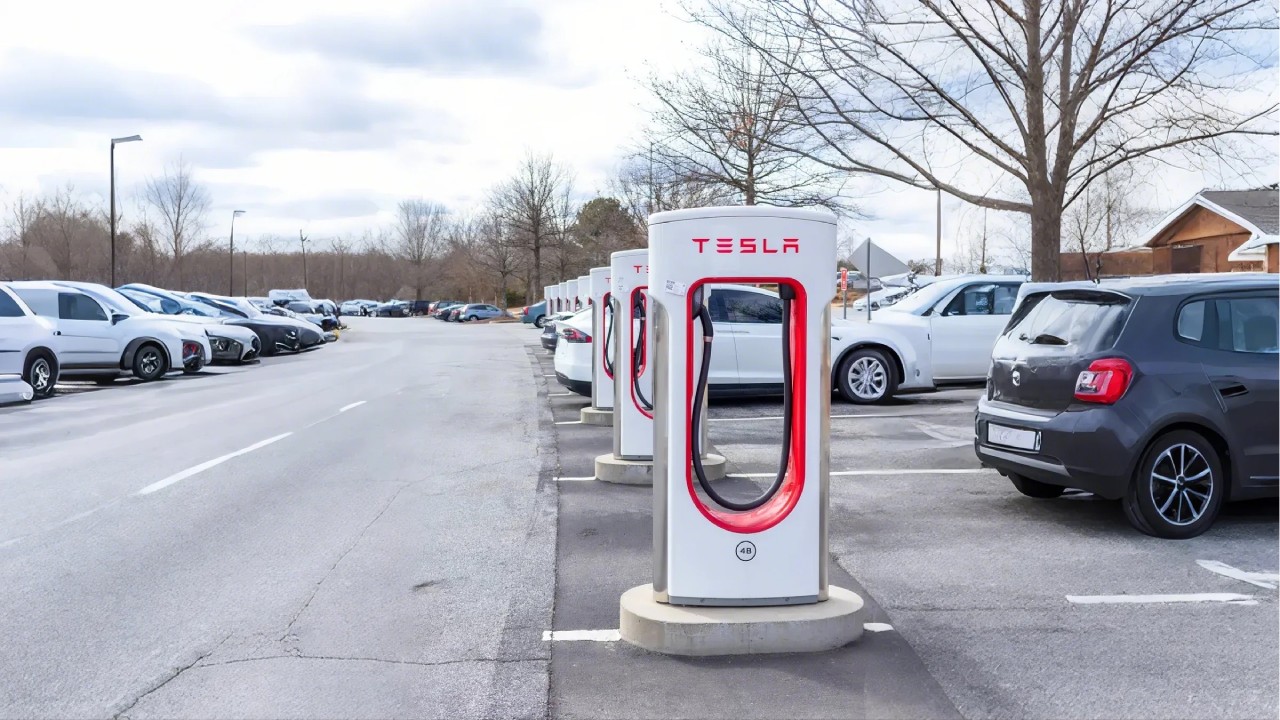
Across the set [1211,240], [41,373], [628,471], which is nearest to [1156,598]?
[628,471]

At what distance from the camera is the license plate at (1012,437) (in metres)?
7.17

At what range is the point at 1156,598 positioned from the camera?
220 inches

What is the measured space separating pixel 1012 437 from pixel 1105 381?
758 mm

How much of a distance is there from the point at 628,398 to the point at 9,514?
4525 mm

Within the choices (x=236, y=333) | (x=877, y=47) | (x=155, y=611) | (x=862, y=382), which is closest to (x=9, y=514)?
(x=155, y=611)

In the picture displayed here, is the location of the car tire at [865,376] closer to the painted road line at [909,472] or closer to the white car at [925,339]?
the white car at [925,339]

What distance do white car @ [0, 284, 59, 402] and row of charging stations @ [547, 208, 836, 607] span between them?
1437cm

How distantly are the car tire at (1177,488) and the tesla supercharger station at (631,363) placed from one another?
381 centimetres

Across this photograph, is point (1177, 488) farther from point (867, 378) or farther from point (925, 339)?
point (925, 339)

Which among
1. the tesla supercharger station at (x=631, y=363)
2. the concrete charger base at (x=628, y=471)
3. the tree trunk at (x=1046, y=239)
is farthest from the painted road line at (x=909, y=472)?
the tree trunk at (x=1046, y=239)

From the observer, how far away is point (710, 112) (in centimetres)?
2194

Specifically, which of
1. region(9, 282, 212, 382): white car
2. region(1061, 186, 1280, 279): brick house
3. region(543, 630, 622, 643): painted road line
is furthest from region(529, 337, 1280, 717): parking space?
region(1061, 186, 1280, 279): brick house

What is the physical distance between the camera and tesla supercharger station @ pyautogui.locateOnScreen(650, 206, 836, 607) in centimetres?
489

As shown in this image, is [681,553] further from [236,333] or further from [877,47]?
[236,333]
